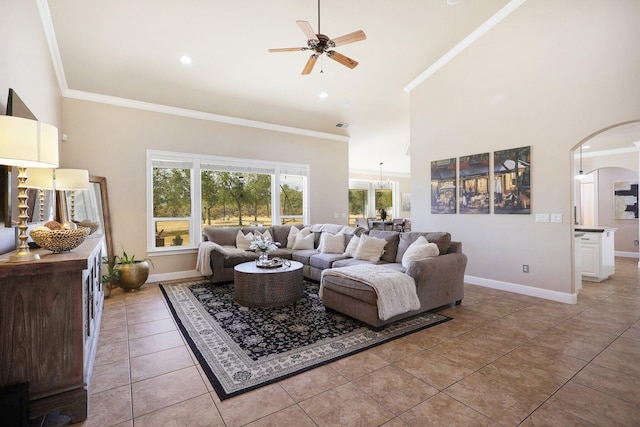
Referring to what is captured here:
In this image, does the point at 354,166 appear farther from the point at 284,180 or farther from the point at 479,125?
the point at 479,125

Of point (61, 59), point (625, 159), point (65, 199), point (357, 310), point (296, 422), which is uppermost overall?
point (61, 59)

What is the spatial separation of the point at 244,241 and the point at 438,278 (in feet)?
11.7

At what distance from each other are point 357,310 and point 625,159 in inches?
318

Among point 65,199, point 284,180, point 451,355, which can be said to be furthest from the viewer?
point 284,180

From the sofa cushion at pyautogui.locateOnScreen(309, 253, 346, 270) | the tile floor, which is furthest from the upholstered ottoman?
the sofa cushion at pyautogui.locateOnScreen(309, 253, 346, 270)

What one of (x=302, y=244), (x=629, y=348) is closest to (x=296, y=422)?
(x=629, y=348)

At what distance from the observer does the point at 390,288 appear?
10.0ft

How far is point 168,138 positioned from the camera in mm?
5445

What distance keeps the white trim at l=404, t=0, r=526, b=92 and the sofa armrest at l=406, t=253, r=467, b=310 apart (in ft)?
11.7

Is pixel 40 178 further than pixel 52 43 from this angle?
No

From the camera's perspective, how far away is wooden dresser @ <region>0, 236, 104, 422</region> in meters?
1.67

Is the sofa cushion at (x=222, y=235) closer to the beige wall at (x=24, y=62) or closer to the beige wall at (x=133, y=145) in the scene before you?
the beige wall at (x=133, y=145)

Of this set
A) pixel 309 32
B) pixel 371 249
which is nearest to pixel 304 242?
pixel 371 249

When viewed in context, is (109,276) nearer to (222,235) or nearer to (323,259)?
(222,235)
